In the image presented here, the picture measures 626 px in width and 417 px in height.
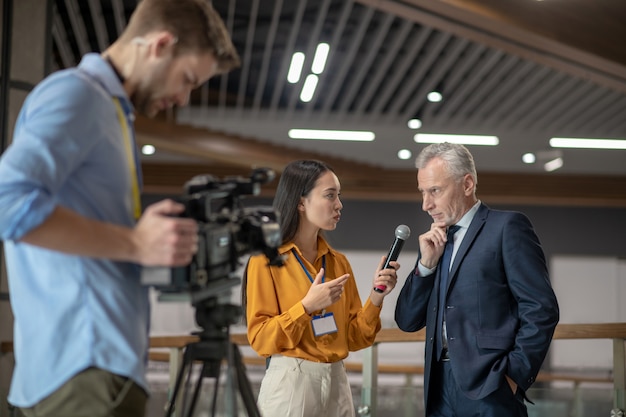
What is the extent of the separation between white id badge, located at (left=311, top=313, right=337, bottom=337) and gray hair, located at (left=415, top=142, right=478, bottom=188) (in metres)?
0.64

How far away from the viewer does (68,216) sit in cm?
130

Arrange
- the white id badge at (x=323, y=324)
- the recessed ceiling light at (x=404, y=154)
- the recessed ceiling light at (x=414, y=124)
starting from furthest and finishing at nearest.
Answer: the recessed ceiling light at (x=404, y=154), the recessed ceiling light at (x=414, y=124), the white id badge at (x=323, y=324)

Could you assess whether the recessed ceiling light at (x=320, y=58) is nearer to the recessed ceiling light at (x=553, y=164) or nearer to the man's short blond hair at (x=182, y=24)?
the recessed ceiling light at (x=553, y=164)

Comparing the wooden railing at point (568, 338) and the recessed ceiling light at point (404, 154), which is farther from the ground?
the recessed ceiling light at point (404, 154)

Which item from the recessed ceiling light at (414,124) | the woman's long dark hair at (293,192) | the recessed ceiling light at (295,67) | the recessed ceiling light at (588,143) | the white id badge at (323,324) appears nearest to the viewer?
the white id badge at (323,324)

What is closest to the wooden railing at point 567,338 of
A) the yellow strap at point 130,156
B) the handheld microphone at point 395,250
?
the handheld microphone at point 395,250

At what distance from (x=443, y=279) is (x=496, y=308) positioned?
219 millimetres

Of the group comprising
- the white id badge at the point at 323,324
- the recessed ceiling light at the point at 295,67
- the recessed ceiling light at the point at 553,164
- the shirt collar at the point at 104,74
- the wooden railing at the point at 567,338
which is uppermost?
the recessed ceiling light at the point at 295,67

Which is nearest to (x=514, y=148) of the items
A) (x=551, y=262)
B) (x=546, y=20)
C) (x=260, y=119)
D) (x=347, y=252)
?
(x=551, y=262)

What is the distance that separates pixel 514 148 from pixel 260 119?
4.90 meters

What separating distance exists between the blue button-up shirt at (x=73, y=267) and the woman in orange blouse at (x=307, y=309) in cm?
120

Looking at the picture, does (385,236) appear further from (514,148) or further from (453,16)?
(453,16)

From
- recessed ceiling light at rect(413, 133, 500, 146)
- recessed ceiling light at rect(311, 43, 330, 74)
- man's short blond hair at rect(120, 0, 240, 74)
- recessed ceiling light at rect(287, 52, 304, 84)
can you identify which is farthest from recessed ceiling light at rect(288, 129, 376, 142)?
man's short blond hair at rect(120, 0, 240, 74)

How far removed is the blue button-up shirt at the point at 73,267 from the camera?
1340 mm
